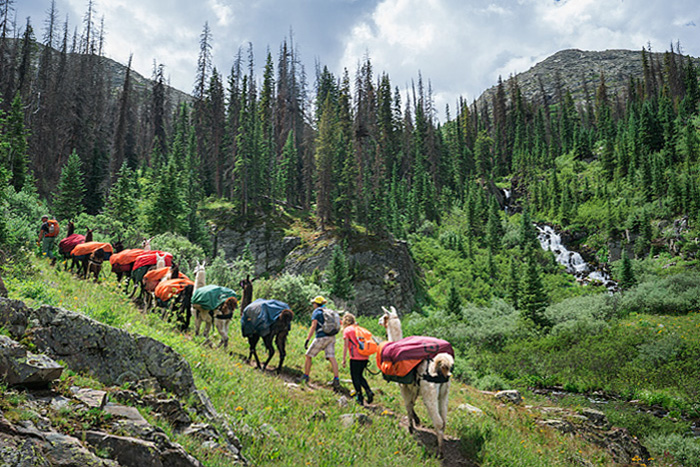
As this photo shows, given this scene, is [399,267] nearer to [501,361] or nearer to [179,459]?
[501,361]

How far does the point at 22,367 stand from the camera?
4.07 m

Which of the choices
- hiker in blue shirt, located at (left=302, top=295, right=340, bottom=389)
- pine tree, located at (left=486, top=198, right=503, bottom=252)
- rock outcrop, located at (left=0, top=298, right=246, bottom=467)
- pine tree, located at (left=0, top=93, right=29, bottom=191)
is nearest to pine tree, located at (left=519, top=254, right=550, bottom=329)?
pine tree, located at (left=486, top=198, right=503, bottom=252)

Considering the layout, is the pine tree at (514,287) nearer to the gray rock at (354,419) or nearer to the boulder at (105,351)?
the gray rock at (354,419)

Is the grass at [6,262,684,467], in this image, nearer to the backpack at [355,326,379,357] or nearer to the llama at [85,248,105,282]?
the backpack at [355,326,379,357]

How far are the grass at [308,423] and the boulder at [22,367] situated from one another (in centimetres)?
50

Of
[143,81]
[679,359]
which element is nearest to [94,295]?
[679,359]

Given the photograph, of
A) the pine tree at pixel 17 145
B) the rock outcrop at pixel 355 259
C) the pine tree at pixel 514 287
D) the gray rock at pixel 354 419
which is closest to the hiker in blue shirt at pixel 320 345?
the gray rock at pixel 354 419

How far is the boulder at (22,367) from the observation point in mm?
3938

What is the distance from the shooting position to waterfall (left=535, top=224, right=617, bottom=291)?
4684cm

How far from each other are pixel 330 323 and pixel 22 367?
6.81 m

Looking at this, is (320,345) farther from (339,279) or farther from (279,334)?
(339,279)

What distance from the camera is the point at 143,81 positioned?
120 m

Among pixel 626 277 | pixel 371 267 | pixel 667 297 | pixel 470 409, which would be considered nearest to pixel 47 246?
pixel 470 409

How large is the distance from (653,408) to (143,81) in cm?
14070
